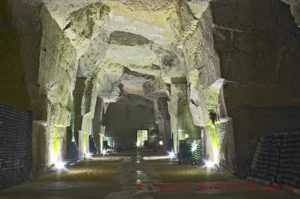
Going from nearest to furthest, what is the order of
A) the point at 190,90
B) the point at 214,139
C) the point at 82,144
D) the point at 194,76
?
the point at 194,76
the point at 214,139
the point at 190,90
the point at 82,144

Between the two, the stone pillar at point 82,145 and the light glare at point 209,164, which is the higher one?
the stone pillar at point 82,145

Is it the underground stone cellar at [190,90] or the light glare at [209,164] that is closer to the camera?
the underground stone cellar at [190,90]

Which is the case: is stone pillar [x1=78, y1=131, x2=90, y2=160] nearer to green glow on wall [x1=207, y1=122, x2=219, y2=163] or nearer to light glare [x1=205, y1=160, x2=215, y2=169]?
light glare [x1=205, y1=160, x2=215, y2=169]

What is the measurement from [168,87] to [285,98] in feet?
32.3

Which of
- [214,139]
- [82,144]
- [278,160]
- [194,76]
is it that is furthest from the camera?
A: [82,144]

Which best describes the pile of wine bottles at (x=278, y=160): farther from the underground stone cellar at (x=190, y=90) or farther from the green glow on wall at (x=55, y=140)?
the green glow on wall at (x=55, y=140)

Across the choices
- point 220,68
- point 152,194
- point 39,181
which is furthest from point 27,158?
point 220,68

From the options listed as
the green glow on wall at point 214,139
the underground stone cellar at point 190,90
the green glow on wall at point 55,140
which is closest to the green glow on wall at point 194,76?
the underground stone cellar at point 190,90

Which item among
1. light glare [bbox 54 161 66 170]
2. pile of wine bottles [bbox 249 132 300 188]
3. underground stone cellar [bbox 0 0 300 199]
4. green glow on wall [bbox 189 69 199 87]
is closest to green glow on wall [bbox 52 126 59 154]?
underground stone cellar [bbox 0 0 300 199]

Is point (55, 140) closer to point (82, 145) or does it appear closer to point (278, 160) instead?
point (82, 145)

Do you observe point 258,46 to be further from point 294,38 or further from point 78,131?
point 78,131

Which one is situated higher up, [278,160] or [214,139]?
[214,139]

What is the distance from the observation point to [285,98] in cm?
718

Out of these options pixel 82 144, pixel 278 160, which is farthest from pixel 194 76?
pixel 82 144
